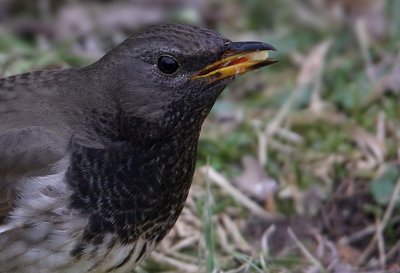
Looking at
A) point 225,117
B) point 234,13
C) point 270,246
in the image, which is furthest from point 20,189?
point 234,13

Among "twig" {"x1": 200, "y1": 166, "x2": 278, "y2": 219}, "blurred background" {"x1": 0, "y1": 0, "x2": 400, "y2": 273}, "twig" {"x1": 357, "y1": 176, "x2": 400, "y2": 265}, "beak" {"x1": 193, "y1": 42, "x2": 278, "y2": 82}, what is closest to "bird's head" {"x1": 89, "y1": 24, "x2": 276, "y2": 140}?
"beak" {"x1": 193, "y1": 42, "x2": 278, "y2": 82}

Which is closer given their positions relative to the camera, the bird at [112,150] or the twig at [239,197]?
the bird at [112,150]

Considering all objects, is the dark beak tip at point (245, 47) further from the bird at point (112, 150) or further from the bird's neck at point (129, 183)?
the bird's neck at point (129, 183)

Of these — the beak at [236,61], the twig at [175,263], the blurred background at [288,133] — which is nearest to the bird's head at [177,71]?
the beak at [236,61]

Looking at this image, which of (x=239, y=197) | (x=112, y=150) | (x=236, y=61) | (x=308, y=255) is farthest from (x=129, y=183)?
(x=239, y=197)

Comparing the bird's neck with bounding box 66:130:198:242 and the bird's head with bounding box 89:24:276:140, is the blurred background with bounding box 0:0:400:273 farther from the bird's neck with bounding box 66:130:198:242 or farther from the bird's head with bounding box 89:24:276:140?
the bird's head with bounding box 89:24:276:140

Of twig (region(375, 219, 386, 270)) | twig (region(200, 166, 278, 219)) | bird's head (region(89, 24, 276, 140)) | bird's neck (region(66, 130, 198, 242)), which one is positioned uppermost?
bird's head (region(89, 24, 276, 140))

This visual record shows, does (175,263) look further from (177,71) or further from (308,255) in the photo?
(177,71)
